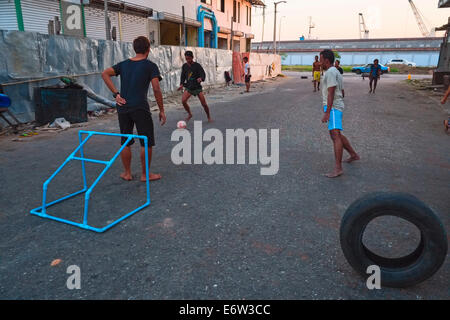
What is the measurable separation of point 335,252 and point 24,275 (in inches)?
109

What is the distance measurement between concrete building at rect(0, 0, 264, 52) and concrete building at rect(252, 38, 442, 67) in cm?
3515

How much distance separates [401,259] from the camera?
2752 millimetres

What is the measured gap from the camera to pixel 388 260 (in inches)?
109

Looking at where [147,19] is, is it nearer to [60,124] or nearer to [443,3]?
[60,124]

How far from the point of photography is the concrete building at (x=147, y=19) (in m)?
14.1

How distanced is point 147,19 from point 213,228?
2137cm

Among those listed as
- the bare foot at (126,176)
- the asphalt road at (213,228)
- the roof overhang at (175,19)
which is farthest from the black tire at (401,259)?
the roof overhang at (175,19)

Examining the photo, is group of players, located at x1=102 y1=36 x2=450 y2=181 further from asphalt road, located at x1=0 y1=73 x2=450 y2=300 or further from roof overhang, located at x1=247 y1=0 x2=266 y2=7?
roof overhang, located at x1=247 y1=0 x2=266 y2=7

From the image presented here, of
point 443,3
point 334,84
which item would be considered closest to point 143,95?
point 334,84

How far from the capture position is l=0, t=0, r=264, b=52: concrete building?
14.1 m

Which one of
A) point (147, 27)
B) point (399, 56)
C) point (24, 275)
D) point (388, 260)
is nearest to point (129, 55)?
point (147, 27)

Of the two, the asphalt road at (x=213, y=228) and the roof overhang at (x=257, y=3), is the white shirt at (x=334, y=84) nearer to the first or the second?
the asphalt road at (x=213, y=228)

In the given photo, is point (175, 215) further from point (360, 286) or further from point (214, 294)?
point (360, 286)

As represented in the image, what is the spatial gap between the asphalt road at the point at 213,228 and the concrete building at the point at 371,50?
66.4 meters
